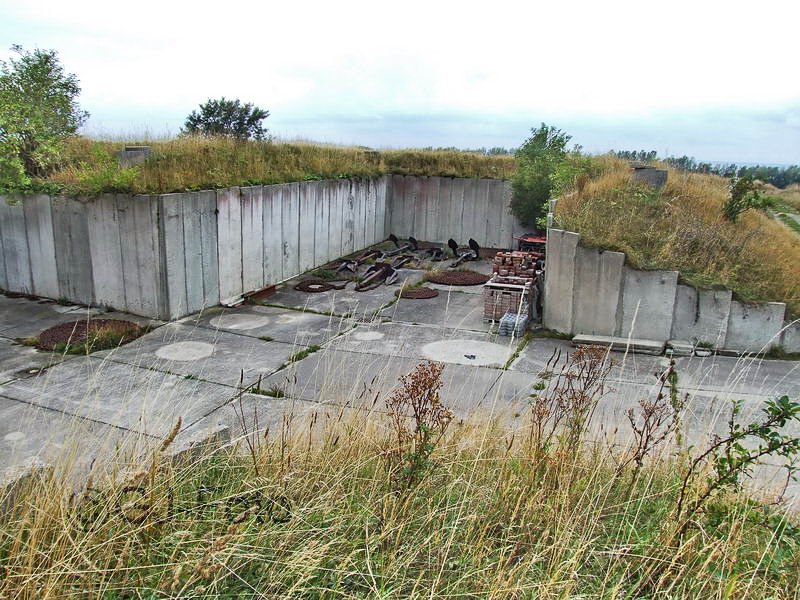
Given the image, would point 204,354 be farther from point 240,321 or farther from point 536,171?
point 536,171

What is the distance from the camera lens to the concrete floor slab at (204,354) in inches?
280

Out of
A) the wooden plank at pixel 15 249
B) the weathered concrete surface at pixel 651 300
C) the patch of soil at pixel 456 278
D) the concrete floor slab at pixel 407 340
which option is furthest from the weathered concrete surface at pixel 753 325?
the wooden plank at pixel 15 249

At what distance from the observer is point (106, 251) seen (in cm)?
941

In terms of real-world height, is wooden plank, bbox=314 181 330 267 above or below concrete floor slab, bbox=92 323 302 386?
above

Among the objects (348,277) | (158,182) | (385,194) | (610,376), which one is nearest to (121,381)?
(158,182)

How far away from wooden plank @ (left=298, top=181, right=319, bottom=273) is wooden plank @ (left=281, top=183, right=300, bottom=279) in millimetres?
117

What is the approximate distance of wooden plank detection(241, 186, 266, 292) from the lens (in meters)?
10.8

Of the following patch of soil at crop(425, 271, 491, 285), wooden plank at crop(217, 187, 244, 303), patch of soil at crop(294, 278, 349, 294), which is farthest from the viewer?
patch of soil at crop(425, 271, 491, 285)

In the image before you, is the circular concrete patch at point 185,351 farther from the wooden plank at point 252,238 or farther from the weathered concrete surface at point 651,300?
the weathered concrete surface at point 651,300

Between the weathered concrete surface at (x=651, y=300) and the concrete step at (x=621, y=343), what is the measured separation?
0.55 ft

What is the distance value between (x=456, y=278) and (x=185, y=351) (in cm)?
620

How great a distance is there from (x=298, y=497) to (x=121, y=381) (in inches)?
171

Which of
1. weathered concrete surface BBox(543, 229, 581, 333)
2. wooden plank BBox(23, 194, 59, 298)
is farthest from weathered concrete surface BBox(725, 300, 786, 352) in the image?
wooden plank BBox(23, 194, 59, 298)

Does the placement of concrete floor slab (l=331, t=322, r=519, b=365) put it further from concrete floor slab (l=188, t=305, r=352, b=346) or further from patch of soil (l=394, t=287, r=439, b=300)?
patch of soil (l=394, t=287, r=439, b=300)
